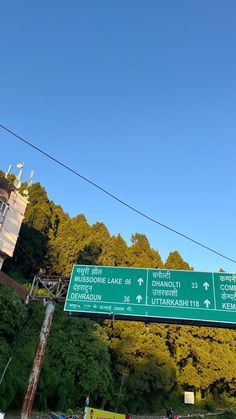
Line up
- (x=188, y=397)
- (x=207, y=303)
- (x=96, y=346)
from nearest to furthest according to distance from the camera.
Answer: (x=207, y=303)
(x=96, y=346)
(x=188, y=397)

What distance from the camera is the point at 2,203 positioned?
30.2 metres

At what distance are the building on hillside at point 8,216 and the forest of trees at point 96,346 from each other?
4.43m

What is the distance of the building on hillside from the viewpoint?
29.9m

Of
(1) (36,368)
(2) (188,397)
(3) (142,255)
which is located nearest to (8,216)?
(3) (142,255)

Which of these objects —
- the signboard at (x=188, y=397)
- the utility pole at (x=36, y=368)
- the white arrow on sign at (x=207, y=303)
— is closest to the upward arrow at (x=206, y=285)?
the white arrow on sign at (x=207, y=303)

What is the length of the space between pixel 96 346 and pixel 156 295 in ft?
36.1

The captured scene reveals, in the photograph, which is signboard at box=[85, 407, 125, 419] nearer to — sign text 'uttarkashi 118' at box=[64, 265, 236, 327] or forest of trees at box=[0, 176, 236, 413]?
forest of trees at box=[0, 176, 236, 413]

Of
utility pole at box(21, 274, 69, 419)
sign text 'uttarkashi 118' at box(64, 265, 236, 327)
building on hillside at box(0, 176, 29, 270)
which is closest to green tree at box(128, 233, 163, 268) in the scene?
building on hillside at box(0, 176, 29, 270)

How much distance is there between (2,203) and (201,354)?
2323 cm

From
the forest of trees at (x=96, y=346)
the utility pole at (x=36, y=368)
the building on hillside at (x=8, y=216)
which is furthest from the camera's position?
the building on hillside at (x=8, y=216)

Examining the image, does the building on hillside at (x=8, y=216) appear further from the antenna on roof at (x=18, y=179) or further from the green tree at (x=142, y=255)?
→ the green tree at (x=142, y=255)

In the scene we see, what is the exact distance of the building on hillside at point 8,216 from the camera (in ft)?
98.1

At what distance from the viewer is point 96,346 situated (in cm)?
2495

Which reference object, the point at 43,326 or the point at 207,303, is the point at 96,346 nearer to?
the point at 43,326
